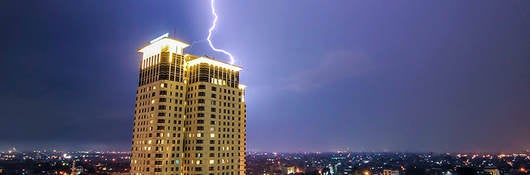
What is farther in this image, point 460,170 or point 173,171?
point 173,171

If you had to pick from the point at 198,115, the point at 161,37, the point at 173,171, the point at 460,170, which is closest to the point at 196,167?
the point at 173,171

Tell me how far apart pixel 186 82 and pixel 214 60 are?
29.0 feet

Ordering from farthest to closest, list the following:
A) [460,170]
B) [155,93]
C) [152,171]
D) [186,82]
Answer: [186,82], [155,93], [152,171], [460,170]

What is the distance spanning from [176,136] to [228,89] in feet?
58.7

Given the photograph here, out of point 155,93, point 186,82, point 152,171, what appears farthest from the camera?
point 186,82

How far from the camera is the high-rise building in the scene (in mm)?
81625

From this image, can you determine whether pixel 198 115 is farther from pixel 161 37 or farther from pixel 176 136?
pixel 161 37

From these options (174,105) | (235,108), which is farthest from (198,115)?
(235,108)

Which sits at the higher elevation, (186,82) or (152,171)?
(186,82)

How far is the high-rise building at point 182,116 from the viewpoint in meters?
81.6

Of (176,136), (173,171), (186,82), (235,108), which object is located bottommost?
(173,171)

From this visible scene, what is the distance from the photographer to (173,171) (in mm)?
81438

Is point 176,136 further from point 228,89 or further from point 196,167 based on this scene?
point 228,89

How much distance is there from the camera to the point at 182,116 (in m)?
86.1
